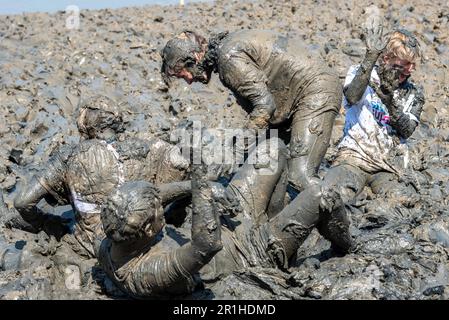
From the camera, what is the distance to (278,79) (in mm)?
6926

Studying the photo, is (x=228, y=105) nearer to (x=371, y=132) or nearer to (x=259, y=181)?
(x=371, y=132)

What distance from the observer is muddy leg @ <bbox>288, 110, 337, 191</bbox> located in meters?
6.72

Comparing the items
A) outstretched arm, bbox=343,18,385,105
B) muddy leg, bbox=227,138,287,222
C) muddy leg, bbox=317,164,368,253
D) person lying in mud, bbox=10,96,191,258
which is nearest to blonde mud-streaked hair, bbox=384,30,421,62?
outstretched arm, bbox=343,18,385,105

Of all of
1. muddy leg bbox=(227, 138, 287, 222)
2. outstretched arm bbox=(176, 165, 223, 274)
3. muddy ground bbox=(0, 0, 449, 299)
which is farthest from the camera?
muddy leg bbox=(227, 138, 287, 222)

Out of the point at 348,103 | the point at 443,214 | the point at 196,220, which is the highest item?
the point at 196,220

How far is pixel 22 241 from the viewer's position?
21.9ft

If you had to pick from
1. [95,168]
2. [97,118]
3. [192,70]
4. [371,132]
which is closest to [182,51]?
[192,70]

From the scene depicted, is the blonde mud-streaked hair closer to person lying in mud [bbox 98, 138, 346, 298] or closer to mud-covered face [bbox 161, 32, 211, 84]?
mud-covered face [bbox 161, 32, 211, 84]

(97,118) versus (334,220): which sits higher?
(97,118)

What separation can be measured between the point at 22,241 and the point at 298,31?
23.8 feet

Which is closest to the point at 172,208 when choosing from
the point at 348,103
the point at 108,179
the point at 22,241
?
the point at 108,179

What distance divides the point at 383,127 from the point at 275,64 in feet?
4.57

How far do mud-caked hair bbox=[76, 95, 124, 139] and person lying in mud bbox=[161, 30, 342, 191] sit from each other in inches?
37.6

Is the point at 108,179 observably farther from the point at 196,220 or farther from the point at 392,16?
the point at 392,16
